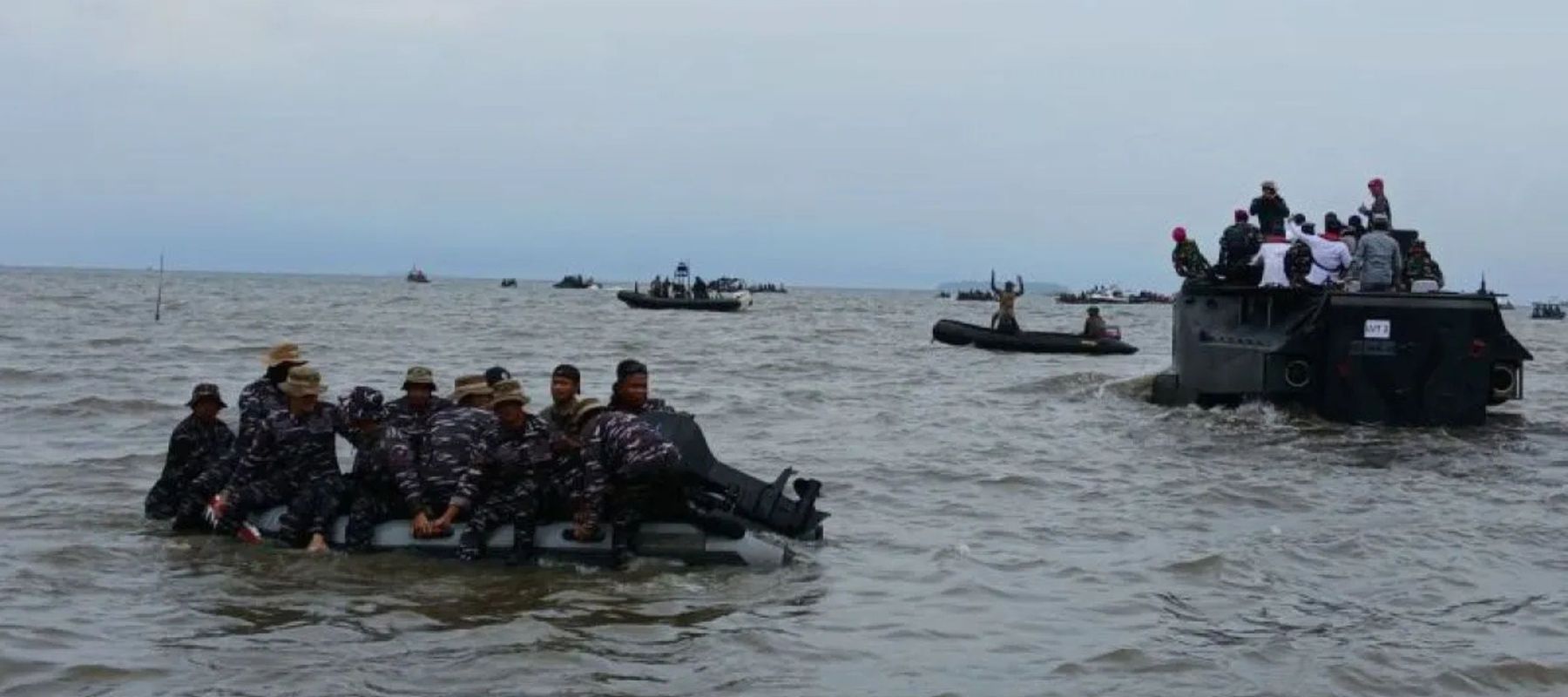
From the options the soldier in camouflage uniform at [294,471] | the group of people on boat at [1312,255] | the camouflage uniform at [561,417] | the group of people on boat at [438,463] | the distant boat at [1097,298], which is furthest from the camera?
the distant boat at [1097,298]

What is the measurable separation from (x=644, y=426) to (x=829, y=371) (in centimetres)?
2360

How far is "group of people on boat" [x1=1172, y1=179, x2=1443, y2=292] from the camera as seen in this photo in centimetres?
2044

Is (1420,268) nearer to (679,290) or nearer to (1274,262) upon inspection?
(1274,262)

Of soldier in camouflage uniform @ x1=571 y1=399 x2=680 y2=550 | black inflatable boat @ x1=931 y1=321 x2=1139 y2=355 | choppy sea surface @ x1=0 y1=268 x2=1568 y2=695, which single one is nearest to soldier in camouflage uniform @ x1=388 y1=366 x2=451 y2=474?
choppy sea surface @ x1=0 y1=268 x2=1568 y2=695

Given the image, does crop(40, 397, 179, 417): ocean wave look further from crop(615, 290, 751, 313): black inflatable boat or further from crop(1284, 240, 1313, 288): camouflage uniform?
crop(615, 290, 751, 313): black inflatable boat

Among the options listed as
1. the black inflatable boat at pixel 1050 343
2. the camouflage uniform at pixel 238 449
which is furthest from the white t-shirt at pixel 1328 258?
the black inflatable boat at pixel 1050 343

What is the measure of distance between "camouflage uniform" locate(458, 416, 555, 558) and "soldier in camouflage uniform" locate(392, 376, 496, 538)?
0.05 meters

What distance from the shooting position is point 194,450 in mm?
12102

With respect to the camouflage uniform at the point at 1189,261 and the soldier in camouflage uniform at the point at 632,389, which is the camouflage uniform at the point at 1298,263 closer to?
the camouflage uniform at the point at 1189,261

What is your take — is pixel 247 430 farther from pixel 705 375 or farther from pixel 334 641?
pixel 705 375

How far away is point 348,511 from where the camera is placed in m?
11.4

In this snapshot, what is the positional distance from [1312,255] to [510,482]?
12666 mm

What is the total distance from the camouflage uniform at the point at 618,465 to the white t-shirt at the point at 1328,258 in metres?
12.3

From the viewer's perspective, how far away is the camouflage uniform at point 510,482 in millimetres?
10883
